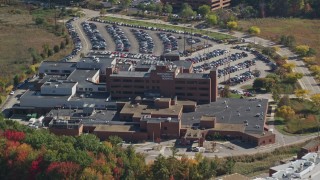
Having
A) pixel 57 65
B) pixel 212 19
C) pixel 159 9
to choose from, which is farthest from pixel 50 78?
pixel 159 9

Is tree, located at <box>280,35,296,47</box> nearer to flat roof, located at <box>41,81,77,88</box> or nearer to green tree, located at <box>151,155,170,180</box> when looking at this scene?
flat roof, located at <box>41,81,77,88</box>

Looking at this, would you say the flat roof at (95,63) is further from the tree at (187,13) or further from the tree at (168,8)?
the tree at (168,8)

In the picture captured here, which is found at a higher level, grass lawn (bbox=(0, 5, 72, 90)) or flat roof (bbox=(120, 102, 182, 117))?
grass lawn (bbox=(0, 5, 72, 90))

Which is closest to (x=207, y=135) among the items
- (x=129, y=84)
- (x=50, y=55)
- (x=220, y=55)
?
(x=129, y=84)

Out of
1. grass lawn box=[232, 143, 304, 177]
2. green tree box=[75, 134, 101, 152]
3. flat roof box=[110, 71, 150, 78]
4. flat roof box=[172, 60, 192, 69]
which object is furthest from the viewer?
flat roof box=[172, 60, 192, 69]

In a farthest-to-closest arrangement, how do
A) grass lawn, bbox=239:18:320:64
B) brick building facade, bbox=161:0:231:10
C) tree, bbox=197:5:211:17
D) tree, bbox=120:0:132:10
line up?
1. tree, bbox=120:0:132:10
2. brick building facade, bbox=161:0:231:10
3. tree, bbox=197:5:211:17
4. grass lawn, bbox=239:18:320:64

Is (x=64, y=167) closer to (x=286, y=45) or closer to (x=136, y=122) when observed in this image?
(x=136, y=122)

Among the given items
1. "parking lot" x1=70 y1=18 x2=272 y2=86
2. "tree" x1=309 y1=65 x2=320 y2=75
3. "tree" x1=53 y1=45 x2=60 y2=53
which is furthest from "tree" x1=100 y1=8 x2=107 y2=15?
"tree" x1=309 y1=65 x2=320 y2=75
